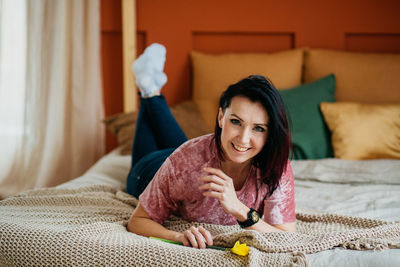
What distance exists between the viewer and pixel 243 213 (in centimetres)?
110

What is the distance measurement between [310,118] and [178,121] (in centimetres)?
73

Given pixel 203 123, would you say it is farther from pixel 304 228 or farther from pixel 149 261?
pixel 149 261

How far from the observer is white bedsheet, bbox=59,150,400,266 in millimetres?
1528

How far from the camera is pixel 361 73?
2.56m

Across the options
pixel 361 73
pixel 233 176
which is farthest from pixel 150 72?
pixel 361 73

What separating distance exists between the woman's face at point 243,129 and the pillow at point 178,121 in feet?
3.60

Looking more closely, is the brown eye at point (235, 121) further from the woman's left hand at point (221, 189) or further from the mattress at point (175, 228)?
the mattress at point (175, 228)

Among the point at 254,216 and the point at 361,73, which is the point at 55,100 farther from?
the point at 361,73

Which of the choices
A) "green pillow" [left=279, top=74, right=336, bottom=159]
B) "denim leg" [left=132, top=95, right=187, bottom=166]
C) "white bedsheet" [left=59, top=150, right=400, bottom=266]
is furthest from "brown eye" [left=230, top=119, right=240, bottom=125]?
"green pillow" [left=279, top=74, right=336, bottom=159]

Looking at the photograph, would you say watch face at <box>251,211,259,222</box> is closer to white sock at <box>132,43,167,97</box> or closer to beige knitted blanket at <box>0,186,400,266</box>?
beige knitted blanket at <box>0,186,400,266</box>

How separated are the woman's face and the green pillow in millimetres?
1089

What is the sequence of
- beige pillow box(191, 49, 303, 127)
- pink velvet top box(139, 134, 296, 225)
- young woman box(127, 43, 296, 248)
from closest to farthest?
young woman box(127, 43, 296, 248), pink velvet top box(139, 134, 296, 225), beige pillow box(191, 49, 303, 127)

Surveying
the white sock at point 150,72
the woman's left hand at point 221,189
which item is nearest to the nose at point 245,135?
the woman's left hand at point 221,189

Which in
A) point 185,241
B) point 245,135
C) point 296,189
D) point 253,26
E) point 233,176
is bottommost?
point 296,189
